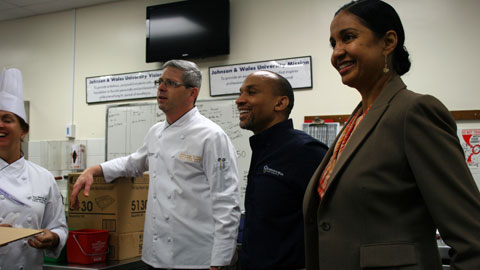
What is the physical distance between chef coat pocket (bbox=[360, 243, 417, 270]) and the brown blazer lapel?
16 centimetres

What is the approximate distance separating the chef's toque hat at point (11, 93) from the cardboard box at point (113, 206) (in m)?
0.46

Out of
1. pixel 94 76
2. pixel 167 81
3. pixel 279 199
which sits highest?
pixel 94 76

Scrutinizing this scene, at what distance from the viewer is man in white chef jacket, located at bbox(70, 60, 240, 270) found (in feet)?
5.72

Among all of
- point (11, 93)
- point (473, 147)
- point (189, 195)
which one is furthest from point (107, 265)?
point (473, 147)

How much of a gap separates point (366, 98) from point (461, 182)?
1.13 feet

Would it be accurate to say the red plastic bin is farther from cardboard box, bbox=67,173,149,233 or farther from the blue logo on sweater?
A: the blue logo on sweater

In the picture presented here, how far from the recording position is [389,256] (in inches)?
33.2

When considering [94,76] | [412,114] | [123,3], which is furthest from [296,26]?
[412,114]

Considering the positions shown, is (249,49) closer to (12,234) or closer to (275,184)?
(275,184)

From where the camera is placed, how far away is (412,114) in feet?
2.79

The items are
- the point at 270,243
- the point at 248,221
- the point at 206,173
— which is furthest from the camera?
the point at 206,173

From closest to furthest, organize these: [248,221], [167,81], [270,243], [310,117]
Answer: [270,243], [248,221], [167,81], [310,117]

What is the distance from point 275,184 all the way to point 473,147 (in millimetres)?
2470

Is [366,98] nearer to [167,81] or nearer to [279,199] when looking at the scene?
[279,199]
